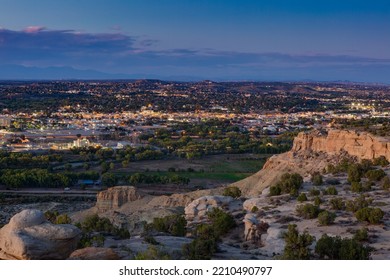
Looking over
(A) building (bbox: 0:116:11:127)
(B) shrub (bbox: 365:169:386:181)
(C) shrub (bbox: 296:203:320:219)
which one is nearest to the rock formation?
(C) shrub (bbox: 296:203:320:219)

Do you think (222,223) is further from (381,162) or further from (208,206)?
(381,162)

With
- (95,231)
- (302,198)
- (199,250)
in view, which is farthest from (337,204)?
(199,250)

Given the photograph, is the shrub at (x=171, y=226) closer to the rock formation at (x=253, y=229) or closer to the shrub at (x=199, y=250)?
the rock formation at (x=253, y=229)

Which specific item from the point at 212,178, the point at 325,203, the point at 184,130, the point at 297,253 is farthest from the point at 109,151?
the point at 297,253

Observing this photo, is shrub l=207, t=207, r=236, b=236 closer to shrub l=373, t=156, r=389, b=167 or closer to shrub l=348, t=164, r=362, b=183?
shrub l=348, t=164, r=362, b=183

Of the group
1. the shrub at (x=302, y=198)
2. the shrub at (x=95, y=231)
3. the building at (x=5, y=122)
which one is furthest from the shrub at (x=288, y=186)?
the building at (x=5, y=122)

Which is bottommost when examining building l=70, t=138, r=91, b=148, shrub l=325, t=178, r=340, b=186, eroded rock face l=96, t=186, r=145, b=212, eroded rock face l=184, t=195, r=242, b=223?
building l=70, t=138, r=91, b=148
